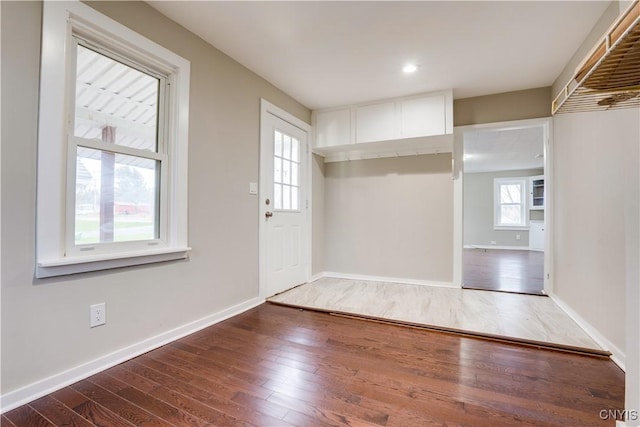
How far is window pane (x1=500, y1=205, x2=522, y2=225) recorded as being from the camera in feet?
26.8

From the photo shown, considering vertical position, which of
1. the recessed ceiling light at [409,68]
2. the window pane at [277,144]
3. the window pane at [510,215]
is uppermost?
the recessed ceiling light at [409,68]

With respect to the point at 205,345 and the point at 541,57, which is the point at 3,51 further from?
the point at 541,57

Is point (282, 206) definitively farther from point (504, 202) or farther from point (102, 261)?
point (504, 202)

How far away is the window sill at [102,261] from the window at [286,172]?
4.60 ft

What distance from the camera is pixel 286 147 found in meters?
3.51

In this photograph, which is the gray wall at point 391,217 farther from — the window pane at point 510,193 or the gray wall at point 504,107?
the window pane at point 510,193

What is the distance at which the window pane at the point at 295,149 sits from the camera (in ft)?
11.9

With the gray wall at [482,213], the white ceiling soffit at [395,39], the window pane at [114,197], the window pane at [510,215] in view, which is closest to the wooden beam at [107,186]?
the window pane at [114,197]

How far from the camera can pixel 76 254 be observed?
1630mm

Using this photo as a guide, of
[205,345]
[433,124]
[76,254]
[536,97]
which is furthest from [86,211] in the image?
[536,97]

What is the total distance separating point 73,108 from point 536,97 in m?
4.26

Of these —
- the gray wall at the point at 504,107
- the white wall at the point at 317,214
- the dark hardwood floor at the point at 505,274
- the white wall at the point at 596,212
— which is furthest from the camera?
the white wall at the point at 317,214

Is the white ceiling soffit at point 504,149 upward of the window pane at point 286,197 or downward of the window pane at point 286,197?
upward

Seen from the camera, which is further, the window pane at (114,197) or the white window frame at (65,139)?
the window pane at (114,197)
